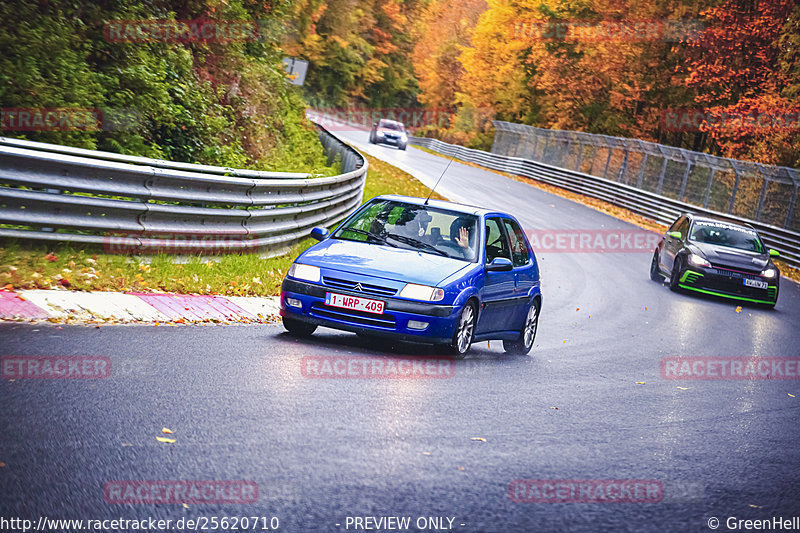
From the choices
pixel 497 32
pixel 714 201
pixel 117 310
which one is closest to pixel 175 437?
pixel 117 310

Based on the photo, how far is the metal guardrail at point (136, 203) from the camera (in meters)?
9.80

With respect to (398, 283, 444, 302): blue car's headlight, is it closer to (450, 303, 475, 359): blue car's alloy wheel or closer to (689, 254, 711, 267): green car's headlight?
(450, 303, 475, 359): blue car's alloy wheel

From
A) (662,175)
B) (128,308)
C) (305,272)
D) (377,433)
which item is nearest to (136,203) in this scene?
(128,308)

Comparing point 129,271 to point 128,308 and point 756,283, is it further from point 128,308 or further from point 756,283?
point 756,283

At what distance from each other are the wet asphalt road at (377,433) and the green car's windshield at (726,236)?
996cm

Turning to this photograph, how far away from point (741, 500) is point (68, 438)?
3760 millimetres

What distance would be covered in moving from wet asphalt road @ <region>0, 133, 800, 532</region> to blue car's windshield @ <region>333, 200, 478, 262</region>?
105cm

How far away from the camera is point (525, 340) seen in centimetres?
1140

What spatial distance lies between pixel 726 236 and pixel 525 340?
1111 centimetres

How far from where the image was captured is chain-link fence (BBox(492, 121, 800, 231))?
31719mm

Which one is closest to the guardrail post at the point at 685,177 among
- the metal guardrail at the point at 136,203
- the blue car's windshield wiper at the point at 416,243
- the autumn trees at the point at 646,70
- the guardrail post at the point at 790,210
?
the autumn trees at the point at 646,70

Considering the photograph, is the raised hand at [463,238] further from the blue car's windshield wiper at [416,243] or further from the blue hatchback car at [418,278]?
the blue car's windshield wiper at [416,243]

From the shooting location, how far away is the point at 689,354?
12.7 m

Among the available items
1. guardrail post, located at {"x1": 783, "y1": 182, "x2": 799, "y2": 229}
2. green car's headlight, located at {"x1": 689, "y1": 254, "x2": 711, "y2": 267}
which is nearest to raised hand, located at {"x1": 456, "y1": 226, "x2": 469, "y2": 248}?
green car's headlight, located at {"x1": 689, "y1": 254, "x2": 711, "y2": 267}
